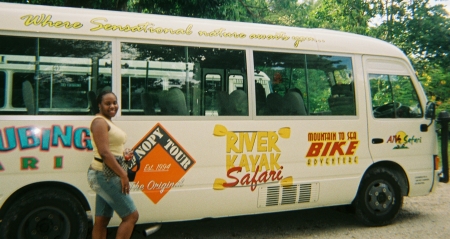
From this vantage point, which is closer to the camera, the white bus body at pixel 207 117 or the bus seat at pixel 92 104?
the white bus body at pixel 207 117

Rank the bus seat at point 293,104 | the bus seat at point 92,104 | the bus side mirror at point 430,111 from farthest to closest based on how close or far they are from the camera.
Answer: the bus side mirror at point 430,111
the bus seat at point 293,104
the bus seat at point 92,104

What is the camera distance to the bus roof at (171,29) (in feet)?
13.7

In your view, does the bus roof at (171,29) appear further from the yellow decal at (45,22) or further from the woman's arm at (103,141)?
the woman's arm at (103,141)

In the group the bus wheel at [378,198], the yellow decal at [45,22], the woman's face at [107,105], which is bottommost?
the bus wheel at [378,198]

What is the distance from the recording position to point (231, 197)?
501cm

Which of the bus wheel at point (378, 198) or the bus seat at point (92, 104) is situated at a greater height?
the bus seat at point (92, 104)

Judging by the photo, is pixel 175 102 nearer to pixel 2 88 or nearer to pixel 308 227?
pixel 2 88

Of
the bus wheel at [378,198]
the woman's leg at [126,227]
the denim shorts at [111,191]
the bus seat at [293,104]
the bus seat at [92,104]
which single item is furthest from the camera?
the bus wheel at [378,198]

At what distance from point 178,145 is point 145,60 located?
→ 1013 mm

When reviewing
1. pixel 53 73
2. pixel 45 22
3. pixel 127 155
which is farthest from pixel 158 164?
pixel 45 22

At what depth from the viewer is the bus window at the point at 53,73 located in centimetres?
408

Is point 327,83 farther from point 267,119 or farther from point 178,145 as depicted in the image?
point 178,145

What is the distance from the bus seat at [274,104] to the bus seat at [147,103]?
1444 mm

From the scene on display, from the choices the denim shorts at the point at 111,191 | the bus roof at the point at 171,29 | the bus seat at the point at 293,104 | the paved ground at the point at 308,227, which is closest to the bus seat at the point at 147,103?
the bus roof at the point at 171,29
